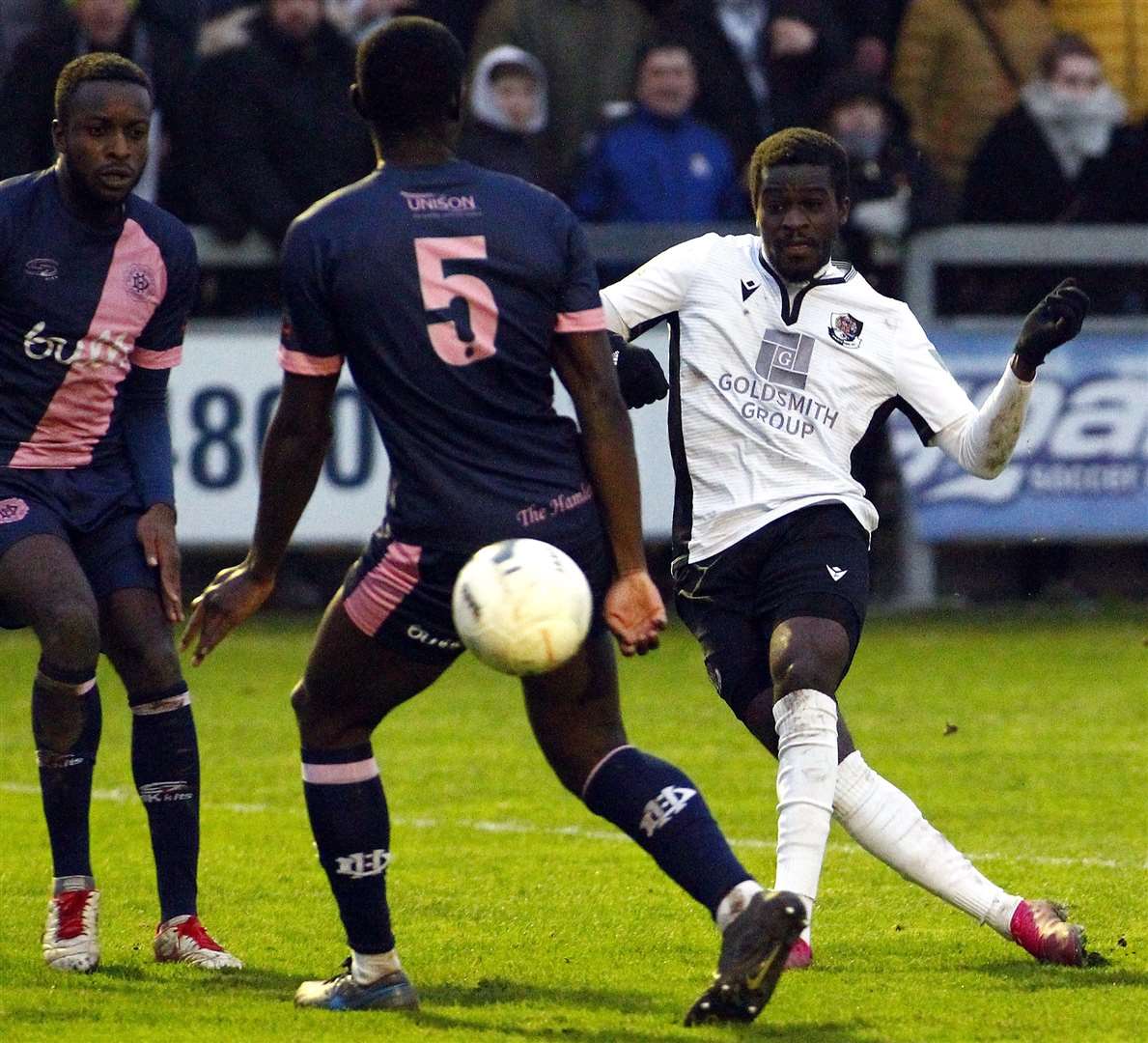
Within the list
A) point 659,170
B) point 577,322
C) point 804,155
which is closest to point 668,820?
point 577,322

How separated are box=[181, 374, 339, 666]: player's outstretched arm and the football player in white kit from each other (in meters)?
1.10

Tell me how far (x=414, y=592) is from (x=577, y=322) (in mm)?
692

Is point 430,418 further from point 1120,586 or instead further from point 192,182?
point 1120,586

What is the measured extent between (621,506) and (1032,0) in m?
10.9

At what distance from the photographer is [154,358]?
6438 millimetres

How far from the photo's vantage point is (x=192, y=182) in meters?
13.8

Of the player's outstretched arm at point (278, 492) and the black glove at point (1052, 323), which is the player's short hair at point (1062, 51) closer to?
the black glove at point (1052, 323)

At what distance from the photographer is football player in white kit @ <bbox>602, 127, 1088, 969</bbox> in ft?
19.6

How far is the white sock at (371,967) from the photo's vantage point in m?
5.53

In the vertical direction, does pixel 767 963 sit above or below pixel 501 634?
below

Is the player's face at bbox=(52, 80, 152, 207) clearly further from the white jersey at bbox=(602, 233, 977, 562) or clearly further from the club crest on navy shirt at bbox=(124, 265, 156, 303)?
the white jersey at bbox=(602, 233, 977, 562)

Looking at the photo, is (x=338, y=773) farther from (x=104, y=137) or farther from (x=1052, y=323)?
(x=1052, y=323)

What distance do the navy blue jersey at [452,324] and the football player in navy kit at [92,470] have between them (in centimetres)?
124

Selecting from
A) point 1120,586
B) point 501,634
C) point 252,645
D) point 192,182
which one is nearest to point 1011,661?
point 1120,586
